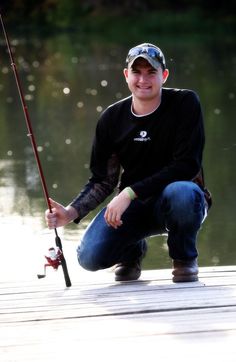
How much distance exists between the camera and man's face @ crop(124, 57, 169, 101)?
14.0 feet

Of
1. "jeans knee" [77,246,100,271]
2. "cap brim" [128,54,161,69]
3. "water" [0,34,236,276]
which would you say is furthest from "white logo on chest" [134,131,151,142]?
"water" [0,34,236,276]

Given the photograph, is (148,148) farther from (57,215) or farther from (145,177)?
(57,215)

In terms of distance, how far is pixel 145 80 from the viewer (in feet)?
14.0

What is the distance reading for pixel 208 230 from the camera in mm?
6898

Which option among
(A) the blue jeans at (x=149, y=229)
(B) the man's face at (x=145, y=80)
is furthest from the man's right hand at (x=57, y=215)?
(B) the man's face at (x=145, y=80)

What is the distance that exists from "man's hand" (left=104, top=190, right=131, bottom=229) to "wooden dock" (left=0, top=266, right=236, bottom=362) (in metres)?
0.27

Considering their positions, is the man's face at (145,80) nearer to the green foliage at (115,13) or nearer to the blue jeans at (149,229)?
the blue jeans at (149,229)

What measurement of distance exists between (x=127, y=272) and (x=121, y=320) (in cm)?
89

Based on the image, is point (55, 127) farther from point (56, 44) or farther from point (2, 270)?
point (56, 44)

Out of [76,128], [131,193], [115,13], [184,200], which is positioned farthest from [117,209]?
[115,13]

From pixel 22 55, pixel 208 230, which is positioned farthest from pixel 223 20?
pixel 208 230

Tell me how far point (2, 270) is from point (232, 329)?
2.57 meters

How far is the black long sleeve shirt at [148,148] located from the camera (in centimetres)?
424

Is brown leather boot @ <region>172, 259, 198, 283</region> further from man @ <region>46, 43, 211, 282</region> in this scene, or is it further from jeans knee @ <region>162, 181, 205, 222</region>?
jeans knee @ <region>162, 181, 205, 222</region>
